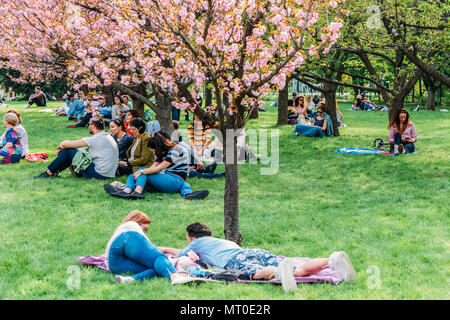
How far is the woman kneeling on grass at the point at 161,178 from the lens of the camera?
9.37 m

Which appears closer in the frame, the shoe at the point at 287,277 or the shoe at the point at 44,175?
the shoe at the point at 287,277

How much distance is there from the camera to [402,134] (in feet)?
45.0

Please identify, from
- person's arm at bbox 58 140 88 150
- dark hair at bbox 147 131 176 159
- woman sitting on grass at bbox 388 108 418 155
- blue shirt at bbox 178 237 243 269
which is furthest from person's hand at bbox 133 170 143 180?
woman sitting on grass at bbox 388 108 418 155

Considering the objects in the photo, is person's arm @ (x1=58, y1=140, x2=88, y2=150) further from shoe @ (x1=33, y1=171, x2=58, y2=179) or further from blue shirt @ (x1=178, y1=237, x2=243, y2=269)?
blue shirt @ (x1=178, y1=237, x2=243, y2=269)

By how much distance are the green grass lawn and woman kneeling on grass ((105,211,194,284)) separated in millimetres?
145

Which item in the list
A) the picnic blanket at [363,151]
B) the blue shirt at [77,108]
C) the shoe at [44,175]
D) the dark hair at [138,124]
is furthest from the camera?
the blue shirt at [77,108]

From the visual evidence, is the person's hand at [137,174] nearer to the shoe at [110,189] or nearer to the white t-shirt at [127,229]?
the shoe at [110,189]

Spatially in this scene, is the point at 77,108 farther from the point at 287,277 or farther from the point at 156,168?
the point at 287,277

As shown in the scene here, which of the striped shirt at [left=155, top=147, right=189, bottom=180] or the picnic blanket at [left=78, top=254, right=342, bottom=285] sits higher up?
the striped shirt at [left=155, top=147, right=189, bottom=180]

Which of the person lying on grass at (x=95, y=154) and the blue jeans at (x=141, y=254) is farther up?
the person lying on grass at (x=95, y=154)

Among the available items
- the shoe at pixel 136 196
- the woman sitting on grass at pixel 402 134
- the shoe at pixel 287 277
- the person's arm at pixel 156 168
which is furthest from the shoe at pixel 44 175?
the woman sitting on grass at pixel 402 134

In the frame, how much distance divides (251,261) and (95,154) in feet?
20.0

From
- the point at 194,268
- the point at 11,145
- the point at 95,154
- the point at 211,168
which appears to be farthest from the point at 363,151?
the point at 194,268

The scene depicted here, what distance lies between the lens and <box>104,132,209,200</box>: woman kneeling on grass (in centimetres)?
937
